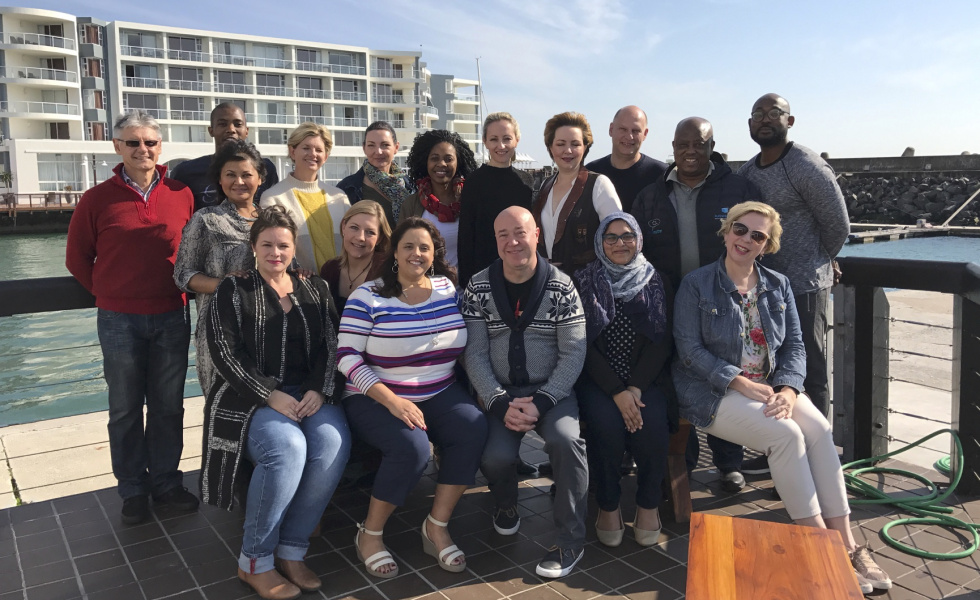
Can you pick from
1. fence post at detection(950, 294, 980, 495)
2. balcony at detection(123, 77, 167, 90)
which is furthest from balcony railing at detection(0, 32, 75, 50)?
fence post at detection(950, 294, 980, 495)

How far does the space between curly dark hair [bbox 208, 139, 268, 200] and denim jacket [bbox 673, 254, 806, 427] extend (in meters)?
2.28

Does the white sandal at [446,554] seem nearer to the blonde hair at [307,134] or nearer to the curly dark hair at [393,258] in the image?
the curly dark hair at [393,258]

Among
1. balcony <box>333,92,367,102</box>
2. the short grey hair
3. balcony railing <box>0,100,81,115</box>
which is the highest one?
balcony <box>333,92,367,102</box>

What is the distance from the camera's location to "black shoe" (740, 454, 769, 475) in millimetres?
4270

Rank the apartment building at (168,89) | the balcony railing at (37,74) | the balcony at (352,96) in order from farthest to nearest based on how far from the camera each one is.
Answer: the balcony at (352,96)
the apartment building at (168,89)
the balcony railing at (37,74)

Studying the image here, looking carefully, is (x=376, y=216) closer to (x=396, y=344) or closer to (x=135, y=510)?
(x=396, y=344)

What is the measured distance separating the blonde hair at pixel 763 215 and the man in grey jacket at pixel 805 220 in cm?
46

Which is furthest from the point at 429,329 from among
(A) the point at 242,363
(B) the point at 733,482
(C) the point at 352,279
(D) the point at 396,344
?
(B) the point at 733,482

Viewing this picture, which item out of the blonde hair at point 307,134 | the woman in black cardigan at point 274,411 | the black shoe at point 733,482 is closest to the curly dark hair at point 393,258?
the woman in black cardigan at point 274,411

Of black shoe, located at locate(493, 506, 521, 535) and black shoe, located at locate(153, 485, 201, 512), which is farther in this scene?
black shoe, located at locate(153, 485, 201, 512)

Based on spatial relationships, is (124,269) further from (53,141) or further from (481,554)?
(53,141)

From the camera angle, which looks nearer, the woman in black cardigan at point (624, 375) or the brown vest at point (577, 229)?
the woman in black cardigan at point (624, 375)

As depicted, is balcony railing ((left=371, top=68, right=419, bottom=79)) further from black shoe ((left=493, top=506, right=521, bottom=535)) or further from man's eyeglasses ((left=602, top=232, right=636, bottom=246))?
black shoe ((left=493, top=506, right=521, bottom=535))

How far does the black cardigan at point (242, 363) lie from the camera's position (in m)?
3.21
